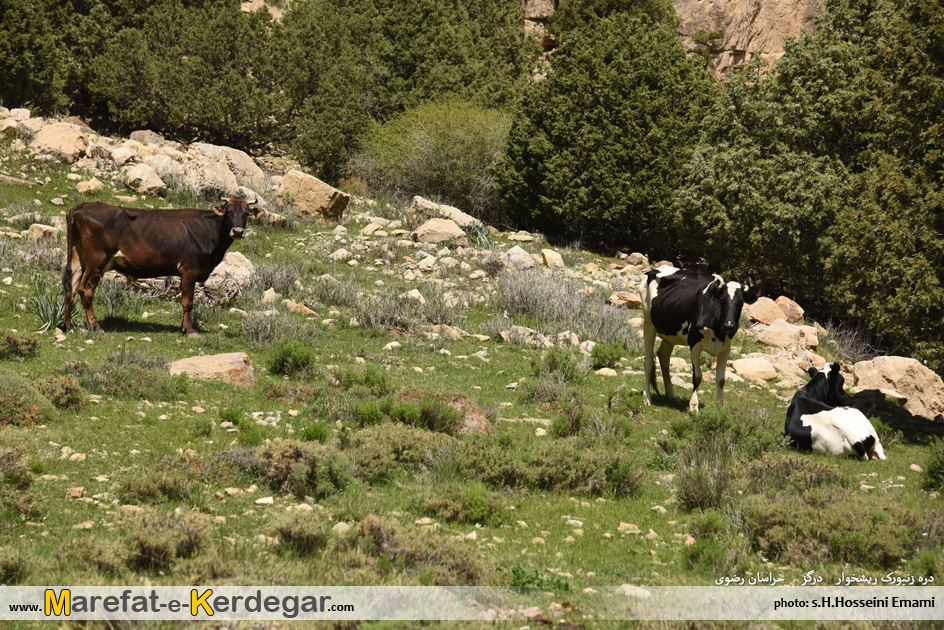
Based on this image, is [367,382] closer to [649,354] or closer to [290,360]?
[290,360]

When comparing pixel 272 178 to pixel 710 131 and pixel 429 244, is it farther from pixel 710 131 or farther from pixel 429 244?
pixel 710 131

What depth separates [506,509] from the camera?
8023 mm

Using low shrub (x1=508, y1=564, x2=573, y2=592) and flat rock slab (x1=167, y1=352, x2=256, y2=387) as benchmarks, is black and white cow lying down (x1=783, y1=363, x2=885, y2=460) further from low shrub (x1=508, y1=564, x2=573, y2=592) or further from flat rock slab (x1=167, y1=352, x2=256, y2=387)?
flat rock slab (x1=167, y1=352, x2=256, y2=387)

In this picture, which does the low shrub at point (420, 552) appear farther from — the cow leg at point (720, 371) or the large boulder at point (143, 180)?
the large boulder at point (143, 180)

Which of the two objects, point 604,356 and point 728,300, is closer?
point 728,300

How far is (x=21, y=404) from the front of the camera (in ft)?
29.3

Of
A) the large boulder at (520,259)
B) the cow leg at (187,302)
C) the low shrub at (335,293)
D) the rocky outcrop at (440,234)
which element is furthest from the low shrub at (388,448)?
the rocky outcrop at (440,234)

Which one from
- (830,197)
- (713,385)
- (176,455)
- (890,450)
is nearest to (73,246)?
(176,455)

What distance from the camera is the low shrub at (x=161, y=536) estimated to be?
232 inches

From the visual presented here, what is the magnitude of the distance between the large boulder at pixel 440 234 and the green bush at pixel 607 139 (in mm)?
Answer: 4972

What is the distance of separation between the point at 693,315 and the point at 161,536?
8.87 metres

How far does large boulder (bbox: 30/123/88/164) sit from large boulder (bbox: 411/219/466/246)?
10038 mm

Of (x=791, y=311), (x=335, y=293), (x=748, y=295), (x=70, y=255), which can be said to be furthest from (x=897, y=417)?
(x=70, y=255)

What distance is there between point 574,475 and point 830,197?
57.3 feet
